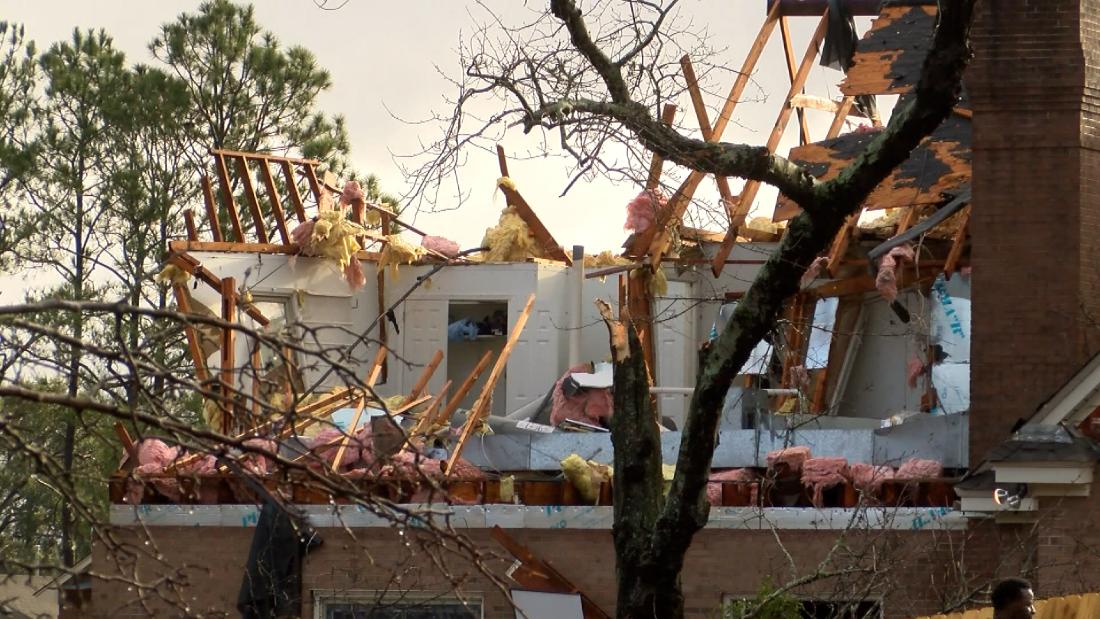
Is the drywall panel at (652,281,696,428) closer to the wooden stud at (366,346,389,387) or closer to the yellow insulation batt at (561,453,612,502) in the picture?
the wooden stud at (366,346,389,387)

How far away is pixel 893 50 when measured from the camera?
16984 mm

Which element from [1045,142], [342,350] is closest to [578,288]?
[1045,142]

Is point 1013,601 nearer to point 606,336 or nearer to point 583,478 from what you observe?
point 583,478

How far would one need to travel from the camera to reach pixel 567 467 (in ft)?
59.0

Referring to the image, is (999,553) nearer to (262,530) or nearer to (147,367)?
(262,530)

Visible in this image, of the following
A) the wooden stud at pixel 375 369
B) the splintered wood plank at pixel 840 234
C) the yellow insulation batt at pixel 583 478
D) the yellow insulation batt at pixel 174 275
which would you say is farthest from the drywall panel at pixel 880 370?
the yellow insulation batt at pixel 174 275

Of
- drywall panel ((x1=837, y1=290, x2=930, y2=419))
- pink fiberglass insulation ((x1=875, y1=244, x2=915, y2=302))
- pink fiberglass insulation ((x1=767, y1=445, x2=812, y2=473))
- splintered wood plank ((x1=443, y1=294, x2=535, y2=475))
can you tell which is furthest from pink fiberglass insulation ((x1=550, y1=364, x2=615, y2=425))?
pink fiberglass insulation ((x1=875, y1=244, x2=915, y2=302))

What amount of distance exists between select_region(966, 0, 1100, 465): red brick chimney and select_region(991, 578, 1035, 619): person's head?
6682mm

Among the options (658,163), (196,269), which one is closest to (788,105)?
(196,269)

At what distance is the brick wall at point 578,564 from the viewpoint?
53.6ft

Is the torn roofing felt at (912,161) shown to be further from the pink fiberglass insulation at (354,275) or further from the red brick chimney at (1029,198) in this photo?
the pink fiberglass insulation at (354,275)

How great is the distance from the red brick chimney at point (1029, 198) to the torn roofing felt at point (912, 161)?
1830mm

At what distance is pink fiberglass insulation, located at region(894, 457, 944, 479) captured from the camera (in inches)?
672

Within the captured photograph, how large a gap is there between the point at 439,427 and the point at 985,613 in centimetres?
814
